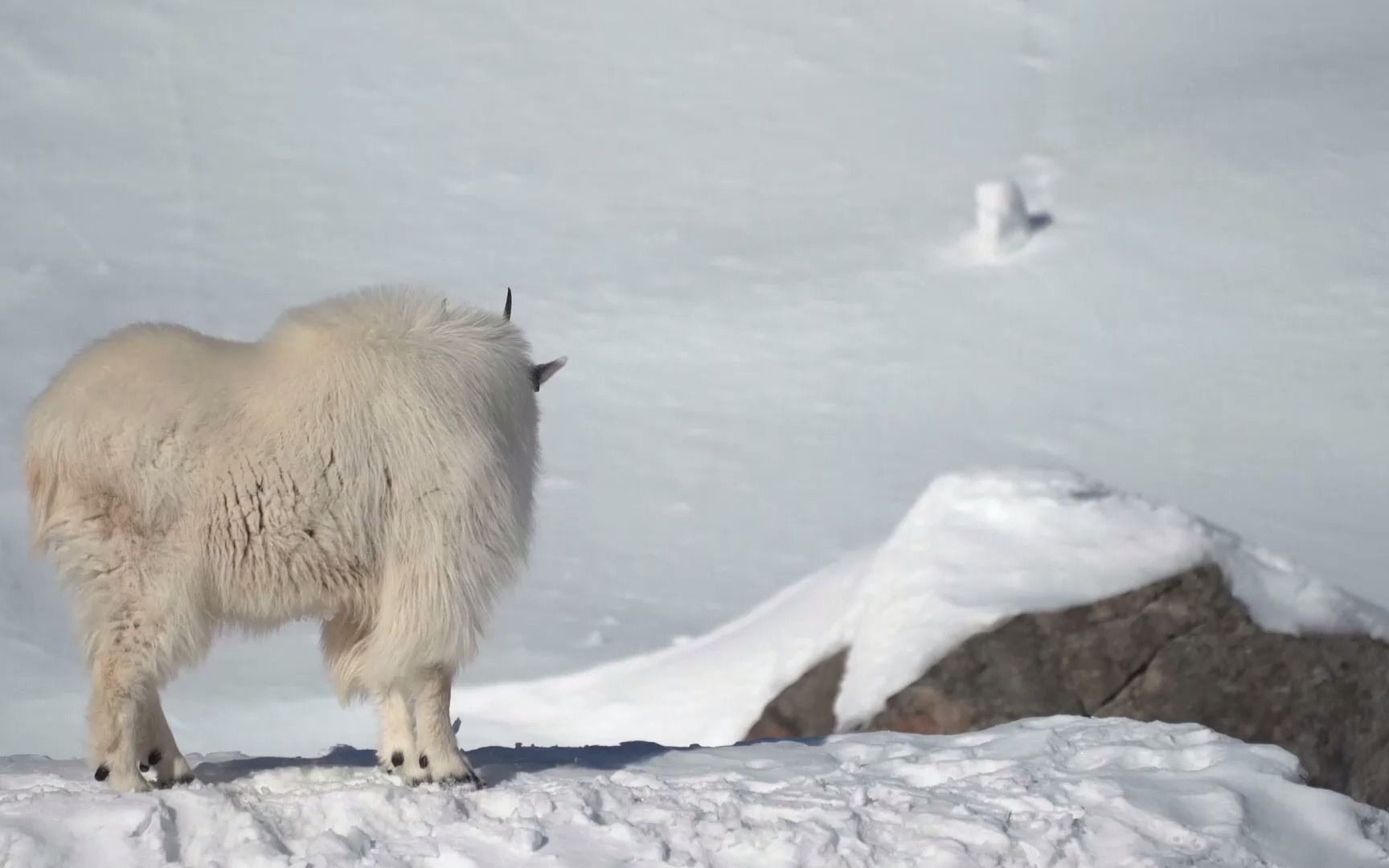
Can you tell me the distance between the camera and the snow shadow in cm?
441

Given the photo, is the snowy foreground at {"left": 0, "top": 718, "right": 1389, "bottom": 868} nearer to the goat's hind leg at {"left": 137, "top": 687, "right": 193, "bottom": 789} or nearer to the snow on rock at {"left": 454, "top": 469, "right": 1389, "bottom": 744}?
the goat's hind leg at {"left": 137, "top": 687, "right": 193, "bottom": 789}

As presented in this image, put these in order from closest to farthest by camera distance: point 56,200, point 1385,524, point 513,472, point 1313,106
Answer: point 513,472 → point 1385,524 → point 56,200 → point 1313,106

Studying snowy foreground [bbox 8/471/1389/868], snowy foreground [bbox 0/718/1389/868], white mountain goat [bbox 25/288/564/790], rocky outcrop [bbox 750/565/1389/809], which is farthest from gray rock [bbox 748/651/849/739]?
white mountain goat [bbox 25/288/564/790]

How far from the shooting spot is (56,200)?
14141 mm

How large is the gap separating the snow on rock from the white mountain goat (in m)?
2.60

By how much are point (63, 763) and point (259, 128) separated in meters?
12.1

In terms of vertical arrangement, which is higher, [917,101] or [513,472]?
[917,101]

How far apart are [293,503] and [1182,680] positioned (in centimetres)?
378

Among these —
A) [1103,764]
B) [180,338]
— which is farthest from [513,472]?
[1103,764]

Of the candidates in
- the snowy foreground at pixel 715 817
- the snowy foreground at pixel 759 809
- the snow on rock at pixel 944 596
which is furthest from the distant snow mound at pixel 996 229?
the snowy foreground at pixel 715 817

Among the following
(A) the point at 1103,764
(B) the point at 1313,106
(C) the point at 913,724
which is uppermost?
(B) the point at 1313,106

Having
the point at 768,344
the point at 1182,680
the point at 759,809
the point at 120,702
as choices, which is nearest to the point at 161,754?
the point at 120,702

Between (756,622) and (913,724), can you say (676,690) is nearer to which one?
(756,622)

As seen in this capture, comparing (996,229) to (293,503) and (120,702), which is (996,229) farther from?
(120,702)
